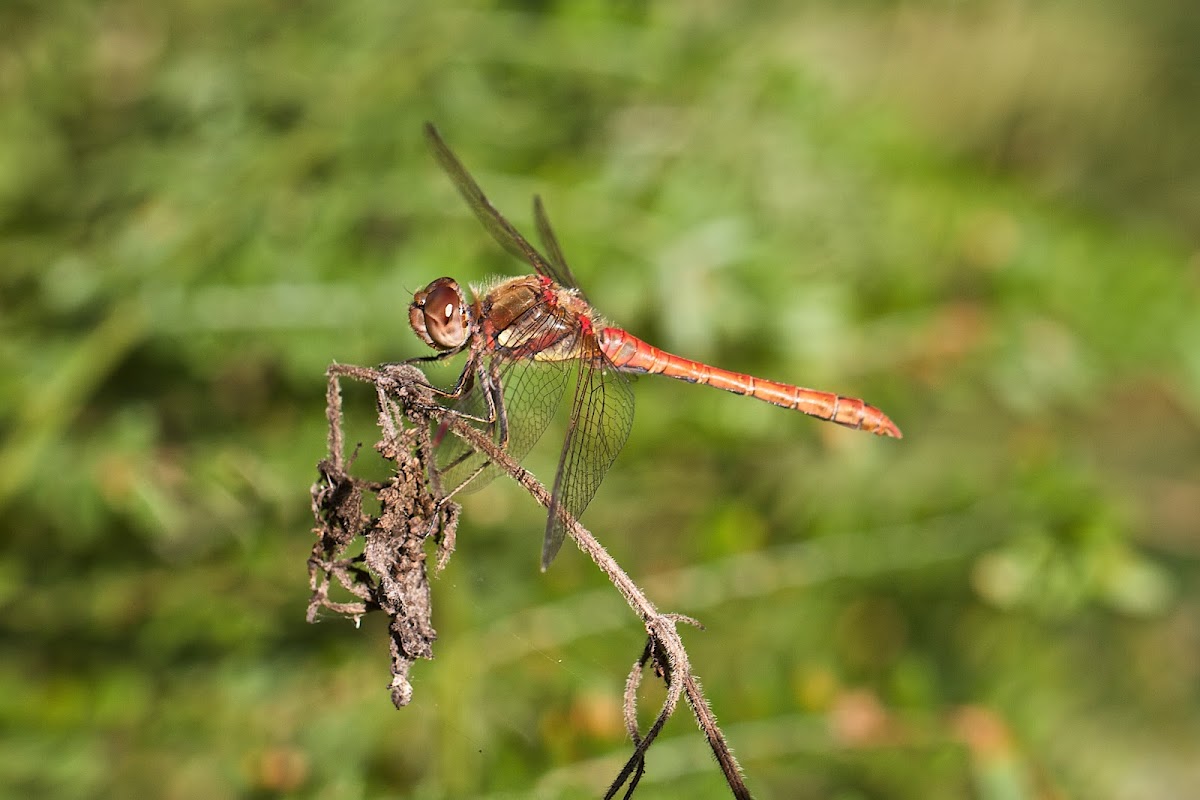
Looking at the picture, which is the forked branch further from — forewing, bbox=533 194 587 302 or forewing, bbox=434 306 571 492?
forewing, bbox=533 194 587 302

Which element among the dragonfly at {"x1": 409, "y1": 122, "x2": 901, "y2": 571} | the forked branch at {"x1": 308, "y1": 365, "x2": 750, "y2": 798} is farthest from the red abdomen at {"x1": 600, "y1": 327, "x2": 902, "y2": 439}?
the forked branch at {"x1": 308, "y1": 365, "x2": 750, "y2": 798}

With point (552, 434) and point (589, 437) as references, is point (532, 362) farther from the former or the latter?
point (552, 434)

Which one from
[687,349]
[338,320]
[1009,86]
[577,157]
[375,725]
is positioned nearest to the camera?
[375,725]

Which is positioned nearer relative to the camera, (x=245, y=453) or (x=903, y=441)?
(x=245, y=453)

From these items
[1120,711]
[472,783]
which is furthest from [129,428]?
[1120,711]

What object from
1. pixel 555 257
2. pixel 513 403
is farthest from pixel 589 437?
pixel 555 257

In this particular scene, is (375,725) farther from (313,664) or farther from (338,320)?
(338,320)

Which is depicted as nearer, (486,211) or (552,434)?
(486,211)
